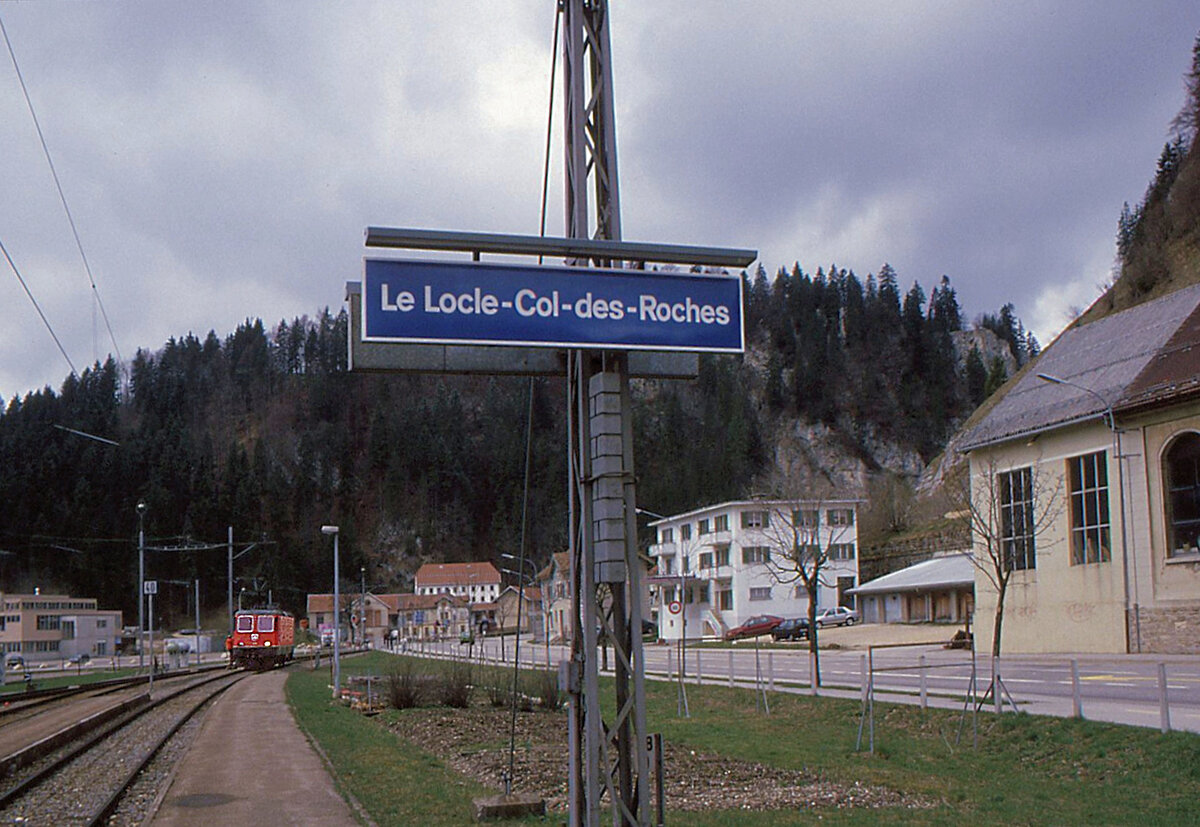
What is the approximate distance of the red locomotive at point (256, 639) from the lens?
192 feet

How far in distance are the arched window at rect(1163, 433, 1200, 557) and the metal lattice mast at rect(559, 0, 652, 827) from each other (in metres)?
32.2

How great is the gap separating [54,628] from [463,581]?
68975 millimetres

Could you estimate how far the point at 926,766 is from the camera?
15.5 meters


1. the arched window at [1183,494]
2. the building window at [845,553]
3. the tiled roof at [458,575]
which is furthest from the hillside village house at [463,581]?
the arched window at [1183,494]

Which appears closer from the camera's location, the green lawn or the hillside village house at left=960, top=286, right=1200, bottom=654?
the green lawn

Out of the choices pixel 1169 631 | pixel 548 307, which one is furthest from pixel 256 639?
pixel 548 307

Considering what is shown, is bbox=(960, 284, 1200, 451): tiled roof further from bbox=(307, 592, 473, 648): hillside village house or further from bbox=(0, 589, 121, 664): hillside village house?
bbox=(307, 592, 473, 648): hillside village house

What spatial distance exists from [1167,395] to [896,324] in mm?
164260

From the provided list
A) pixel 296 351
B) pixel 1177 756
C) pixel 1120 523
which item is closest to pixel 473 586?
pixel 296 351

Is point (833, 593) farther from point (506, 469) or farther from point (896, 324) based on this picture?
point (896, 324)

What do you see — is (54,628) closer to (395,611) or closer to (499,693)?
(395,611)

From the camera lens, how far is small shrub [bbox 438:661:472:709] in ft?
93.8

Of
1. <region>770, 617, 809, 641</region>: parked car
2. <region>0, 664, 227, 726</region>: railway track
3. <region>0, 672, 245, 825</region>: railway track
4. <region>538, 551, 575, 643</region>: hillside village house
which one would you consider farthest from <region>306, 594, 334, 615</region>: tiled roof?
<region>0, 672, 245, 825</region>: railway track

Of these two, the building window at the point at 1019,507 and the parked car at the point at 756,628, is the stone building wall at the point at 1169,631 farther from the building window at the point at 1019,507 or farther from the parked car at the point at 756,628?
the parked car at the point at 756,628
